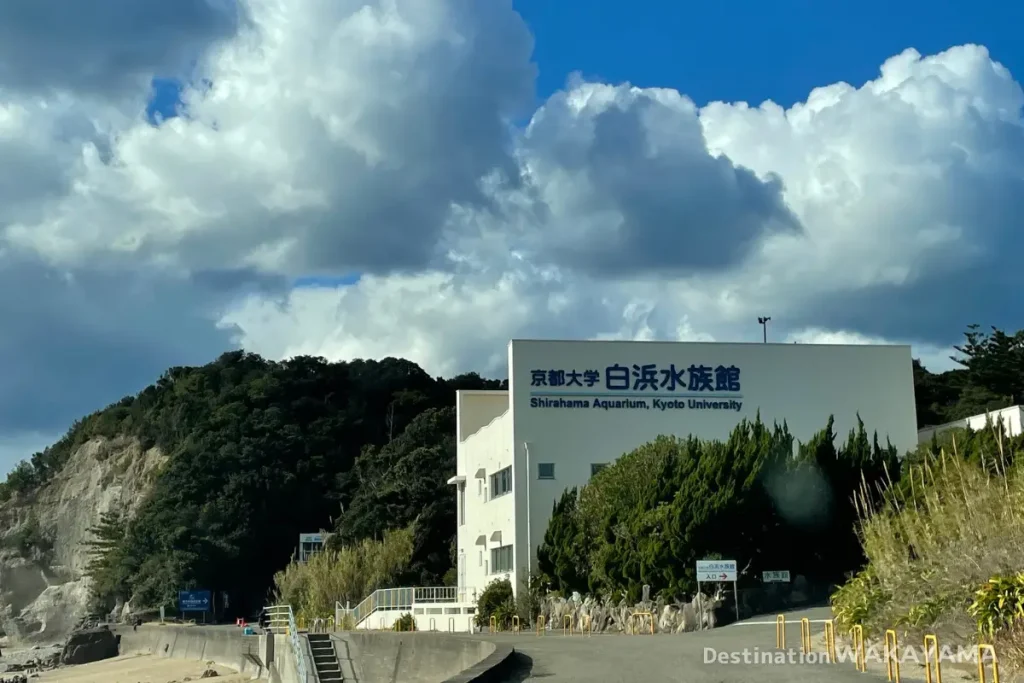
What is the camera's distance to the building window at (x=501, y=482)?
38.2m

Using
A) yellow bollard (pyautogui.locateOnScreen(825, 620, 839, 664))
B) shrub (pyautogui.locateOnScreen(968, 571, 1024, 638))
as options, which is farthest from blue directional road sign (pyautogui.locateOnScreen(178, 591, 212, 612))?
shrub (pyautogui.locateOnScreen(968, 571, 1024, 638))

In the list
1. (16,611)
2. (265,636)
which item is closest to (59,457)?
(16,611)

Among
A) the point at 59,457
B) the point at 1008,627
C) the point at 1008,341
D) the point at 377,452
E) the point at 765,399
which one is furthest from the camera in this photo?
the point at 59,457

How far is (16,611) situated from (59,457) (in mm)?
17167

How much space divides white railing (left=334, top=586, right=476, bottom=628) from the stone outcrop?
8.05 metres

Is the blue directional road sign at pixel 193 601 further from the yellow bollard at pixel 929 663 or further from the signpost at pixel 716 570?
the yellow bollard at pixel 929 663

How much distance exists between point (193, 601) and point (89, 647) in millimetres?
6444

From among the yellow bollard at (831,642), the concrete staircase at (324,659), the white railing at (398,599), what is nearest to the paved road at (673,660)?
the yellow bollard at (831,642)

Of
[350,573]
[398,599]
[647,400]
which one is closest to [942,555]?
[647,400]

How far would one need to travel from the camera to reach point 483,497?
1668 inches

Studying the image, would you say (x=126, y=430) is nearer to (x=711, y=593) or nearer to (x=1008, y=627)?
(x=711, y=593)

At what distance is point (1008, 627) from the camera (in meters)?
13.7

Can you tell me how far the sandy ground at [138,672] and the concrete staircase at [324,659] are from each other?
8.19 metres

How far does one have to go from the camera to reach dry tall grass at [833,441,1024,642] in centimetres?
1495
